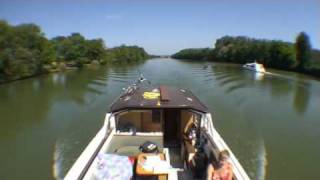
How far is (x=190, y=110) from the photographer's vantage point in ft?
24.0

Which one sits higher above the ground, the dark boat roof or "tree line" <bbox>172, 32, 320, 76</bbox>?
the dark boat roof

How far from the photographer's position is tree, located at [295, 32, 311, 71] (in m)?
46.4

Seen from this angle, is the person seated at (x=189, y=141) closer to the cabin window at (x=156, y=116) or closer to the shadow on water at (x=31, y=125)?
the cabin window at (x=156, y=116)

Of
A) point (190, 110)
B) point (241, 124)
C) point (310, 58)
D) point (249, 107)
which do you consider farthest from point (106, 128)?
point (310, 58)

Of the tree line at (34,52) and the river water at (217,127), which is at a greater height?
the tree line at (34,52)

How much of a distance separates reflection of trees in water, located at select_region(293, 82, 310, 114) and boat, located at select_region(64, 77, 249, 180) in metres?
11.6

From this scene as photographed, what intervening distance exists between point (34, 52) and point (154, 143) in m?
35.2

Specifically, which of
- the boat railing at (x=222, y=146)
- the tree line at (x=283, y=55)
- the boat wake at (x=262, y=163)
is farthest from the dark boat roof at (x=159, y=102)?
the tree line at (x=283, y=55)

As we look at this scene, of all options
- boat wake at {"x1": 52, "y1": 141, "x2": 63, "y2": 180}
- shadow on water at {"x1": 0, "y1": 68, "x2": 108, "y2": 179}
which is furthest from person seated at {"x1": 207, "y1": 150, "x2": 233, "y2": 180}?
shadow on water at {"x1": 0, "y1": 68, "x2": 108, "y2": 179}

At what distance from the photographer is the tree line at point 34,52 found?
31653 mm

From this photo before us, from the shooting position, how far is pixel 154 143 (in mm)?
6488

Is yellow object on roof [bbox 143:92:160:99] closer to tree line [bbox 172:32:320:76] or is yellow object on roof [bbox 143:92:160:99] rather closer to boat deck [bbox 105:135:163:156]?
boat deck [bbox 105:135:163:156]

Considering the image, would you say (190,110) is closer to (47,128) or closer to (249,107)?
(47,128)

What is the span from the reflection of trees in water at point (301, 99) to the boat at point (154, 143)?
38.2 ft
